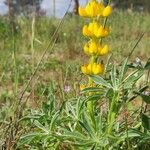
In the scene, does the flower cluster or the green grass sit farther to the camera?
the green grass

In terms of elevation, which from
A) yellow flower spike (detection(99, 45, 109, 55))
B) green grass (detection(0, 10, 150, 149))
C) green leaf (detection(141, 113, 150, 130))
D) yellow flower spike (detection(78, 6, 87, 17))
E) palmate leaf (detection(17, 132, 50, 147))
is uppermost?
yellow flower spike (detection(78, 6, 87, 17))

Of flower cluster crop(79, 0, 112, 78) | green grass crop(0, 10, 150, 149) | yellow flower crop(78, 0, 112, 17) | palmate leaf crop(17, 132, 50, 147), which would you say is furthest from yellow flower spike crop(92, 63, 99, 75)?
green grass crop(0, 10, 150, 149)

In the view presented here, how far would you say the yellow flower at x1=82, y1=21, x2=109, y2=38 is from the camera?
5.19 feet

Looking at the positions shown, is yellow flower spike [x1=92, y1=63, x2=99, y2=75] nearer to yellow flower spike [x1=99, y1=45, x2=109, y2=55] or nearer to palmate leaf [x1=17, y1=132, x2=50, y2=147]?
yellow flower spike [x1=99, y1=45, x2=109, y2=55]

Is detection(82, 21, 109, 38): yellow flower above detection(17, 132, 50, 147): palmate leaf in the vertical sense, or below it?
above

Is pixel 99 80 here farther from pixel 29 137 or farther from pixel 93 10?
pixel 29 137

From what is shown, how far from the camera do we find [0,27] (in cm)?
807

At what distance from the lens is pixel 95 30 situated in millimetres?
1594

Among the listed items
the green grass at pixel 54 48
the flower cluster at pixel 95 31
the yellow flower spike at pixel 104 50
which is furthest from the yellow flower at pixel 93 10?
the green grass at pixel 54 48

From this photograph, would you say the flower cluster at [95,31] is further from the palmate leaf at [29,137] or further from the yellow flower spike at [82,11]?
the palmate leaf at [29,137]

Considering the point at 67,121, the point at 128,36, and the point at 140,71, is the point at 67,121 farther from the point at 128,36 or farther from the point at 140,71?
the point at 128,36

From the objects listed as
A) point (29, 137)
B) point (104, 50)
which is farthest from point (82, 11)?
point (29, 137)

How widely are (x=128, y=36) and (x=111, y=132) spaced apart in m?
7.00

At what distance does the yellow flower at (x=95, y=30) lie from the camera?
158cm
